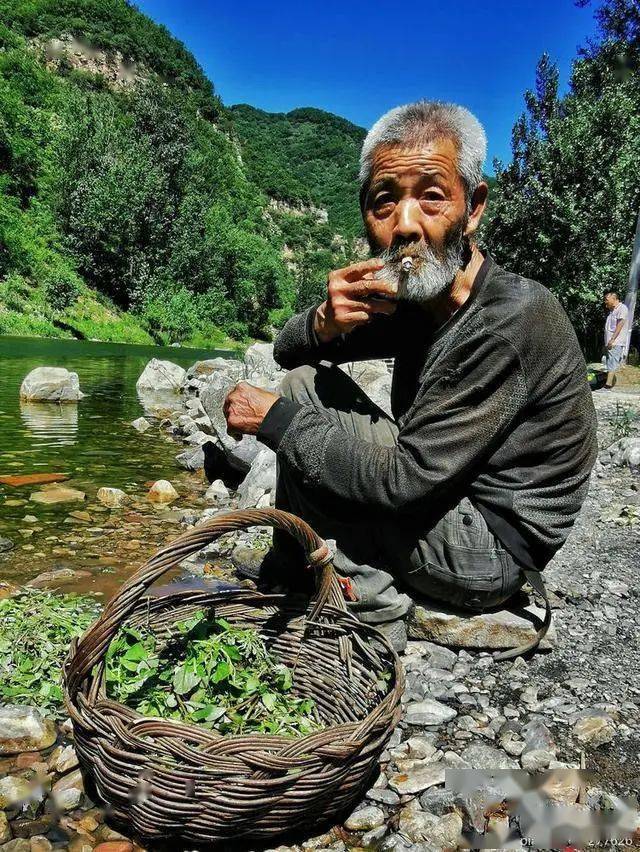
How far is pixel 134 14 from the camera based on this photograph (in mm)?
77438

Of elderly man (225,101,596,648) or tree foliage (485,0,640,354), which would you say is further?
tree foliage (485,0,640,354)

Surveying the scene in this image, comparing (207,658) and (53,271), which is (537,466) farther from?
(53,271)

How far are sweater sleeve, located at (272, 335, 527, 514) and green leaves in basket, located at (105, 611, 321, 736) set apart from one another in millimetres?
614

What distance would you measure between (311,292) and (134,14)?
47048 millimetres

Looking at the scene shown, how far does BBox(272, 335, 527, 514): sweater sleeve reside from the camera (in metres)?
1.79

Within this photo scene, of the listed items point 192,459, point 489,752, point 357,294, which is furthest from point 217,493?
point 489,752

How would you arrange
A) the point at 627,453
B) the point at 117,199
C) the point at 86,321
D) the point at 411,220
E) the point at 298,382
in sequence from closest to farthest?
the point at 411,220 → the point at 298,382 → the point at 627,453 → the point at 86,321 → the point at 117,199

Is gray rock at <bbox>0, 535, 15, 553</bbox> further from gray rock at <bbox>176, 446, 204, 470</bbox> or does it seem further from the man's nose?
the man's nose

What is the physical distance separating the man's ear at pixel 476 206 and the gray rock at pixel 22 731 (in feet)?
7.14

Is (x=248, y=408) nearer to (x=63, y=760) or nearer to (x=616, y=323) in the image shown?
(x=63, y=760)

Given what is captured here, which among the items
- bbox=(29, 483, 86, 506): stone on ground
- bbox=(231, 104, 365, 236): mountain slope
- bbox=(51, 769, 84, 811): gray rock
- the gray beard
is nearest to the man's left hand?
the gray beard

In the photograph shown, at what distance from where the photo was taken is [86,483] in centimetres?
470

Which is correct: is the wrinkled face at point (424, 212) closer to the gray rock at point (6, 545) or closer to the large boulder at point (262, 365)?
the gray rock at point (6, 545)

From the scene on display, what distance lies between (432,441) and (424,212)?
830 mm
